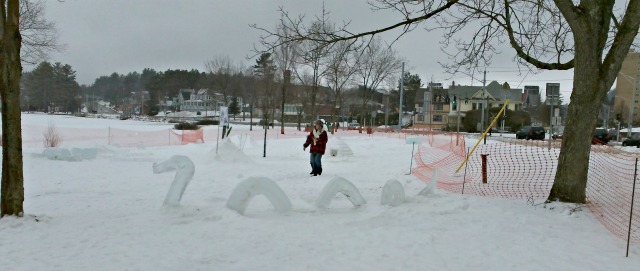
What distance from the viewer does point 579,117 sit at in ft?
22.7

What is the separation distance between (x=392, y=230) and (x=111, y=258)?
3451 millimetres

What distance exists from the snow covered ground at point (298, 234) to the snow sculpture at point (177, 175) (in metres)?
0.19

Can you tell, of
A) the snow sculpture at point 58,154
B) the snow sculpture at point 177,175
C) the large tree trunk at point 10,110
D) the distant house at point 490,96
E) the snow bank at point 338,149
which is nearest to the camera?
the large tree trunk at point 10,110

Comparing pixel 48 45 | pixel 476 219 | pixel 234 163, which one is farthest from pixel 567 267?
pixel 48 45

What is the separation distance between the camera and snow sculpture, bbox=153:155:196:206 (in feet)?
23.7

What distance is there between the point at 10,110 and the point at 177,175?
256 centimetres

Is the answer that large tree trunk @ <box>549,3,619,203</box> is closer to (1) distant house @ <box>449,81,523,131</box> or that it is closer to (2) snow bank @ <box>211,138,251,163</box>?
(2) snow bank @ <box>211,138,251,163</box>

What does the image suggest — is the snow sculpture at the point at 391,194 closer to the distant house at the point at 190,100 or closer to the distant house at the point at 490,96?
the distant house at the point at 490,96

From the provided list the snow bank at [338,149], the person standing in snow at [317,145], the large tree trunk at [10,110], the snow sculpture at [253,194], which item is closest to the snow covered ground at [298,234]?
the snow sculpture at [253,194]

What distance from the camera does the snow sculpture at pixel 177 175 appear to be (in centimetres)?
723

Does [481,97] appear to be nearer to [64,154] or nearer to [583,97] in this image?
[64,154]

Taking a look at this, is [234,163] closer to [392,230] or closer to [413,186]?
[413,186]

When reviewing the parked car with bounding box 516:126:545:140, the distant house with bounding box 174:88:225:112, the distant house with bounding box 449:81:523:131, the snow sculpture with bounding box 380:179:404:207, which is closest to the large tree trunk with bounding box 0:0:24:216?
the snow sculpture with bounding box 380:179:404:207

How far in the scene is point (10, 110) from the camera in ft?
18.7
